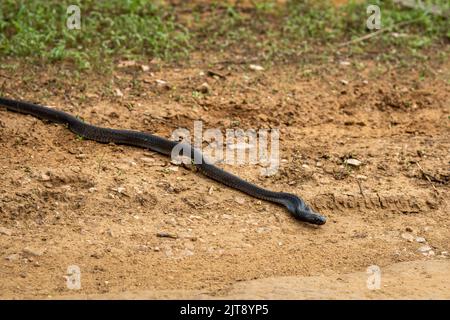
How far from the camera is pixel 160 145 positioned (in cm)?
779

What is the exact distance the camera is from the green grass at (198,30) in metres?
9.66

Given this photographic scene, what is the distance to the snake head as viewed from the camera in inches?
269

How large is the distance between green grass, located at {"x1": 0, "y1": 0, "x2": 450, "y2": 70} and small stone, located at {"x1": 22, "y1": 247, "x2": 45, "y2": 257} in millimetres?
3530

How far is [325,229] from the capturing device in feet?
22.6

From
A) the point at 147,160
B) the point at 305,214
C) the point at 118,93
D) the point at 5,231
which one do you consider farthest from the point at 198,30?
the point at 5,231

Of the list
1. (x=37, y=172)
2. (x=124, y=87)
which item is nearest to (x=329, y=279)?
(x=37, y=172)

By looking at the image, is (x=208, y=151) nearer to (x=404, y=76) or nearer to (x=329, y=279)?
(x=329, y=279)

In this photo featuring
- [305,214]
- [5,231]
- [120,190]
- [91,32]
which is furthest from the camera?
[91,32]

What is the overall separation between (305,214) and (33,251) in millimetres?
2287

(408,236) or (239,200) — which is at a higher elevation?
(239,200)

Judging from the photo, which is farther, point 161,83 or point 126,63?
point 126,63

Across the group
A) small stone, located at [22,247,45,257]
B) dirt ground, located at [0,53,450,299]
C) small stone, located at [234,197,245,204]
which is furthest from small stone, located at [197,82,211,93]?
small stone, located at [22,247,45,257]

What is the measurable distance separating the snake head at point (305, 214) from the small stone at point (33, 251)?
2.16 metres

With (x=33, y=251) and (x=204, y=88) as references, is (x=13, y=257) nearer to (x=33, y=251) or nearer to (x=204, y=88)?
(x=33, y=251)
